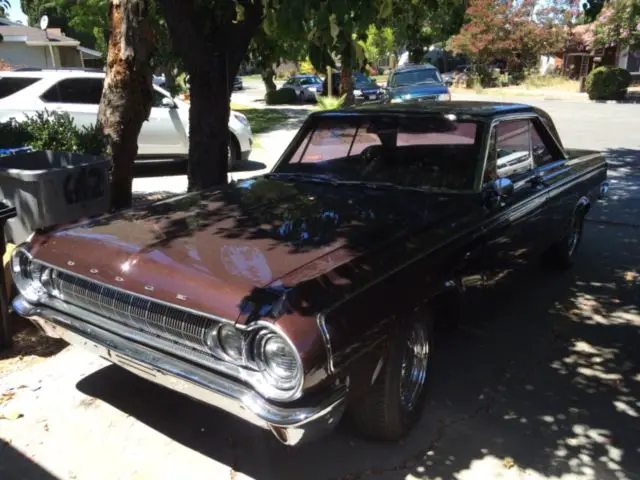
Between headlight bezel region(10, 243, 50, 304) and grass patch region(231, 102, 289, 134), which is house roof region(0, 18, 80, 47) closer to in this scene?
grass patch region(231, 102, 289, 134)

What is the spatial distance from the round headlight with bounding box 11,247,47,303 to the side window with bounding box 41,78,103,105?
6.96 meters

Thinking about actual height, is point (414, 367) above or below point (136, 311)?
below

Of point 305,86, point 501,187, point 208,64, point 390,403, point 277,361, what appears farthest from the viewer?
point 305,86

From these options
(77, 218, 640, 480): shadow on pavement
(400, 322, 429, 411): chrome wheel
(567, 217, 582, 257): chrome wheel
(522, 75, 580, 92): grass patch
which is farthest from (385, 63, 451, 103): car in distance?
(522, 75, 580, 92): grass patch

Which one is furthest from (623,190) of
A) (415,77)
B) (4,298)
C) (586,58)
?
(586,58)

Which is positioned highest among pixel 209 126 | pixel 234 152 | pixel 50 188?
pixel 209 126

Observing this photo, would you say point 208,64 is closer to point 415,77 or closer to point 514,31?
point 415,77

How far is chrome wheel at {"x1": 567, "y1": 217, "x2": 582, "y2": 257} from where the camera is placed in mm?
5670

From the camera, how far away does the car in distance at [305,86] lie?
32031mm

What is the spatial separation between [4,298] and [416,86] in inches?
641

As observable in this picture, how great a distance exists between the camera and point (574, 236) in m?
5.85

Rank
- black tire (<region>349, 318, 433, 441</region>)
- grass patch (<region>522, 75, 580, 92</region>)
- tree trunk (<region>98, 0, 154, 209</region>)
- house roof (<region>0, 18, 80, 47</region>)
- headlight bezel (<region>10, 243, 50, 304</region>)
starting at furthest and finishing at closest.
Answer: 1. grass patch (<region>522, 75, 580, 92</region>)
2. house roof (<region>0, 18, 80, 47</region>)
3. tree trunk (<region>98, 0, 154, 209</region>)
4. headlight bezel (<region>10, 243, 50, 304</region>)
5. black tire (<region>349, 318, 433, 441</region>)

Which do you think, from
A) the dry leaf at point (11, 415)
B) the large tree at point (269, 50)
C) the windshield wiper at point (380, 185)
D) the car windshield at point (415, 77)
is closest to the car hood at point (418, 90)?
the car windshield at point (415, 77)

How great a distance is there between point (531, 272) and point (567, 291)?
1.65 feet
